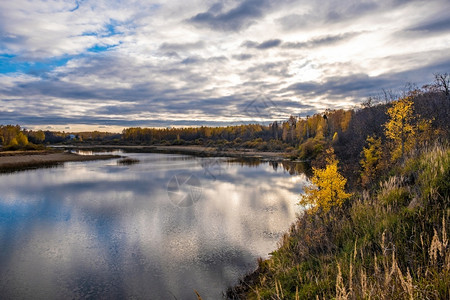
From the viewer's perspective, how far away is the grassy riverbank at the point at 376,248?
5.18 m

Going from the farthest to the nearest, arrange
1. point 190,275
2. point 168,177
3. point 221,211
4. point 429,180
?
point 168,177, point 221,211, point 190,275, point 429,180

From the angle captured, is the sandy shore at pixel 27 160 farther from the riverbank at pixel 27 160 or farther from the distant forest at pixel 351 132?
the distant forest at pixel 351 132

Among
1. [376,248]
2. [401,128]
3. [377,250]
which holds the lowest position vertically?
[376,248]

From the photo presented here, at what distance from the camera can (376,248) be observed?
7.49m

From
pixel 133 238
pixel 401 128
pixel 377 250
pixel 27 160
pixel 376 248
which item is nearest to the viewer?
pixel 377 250

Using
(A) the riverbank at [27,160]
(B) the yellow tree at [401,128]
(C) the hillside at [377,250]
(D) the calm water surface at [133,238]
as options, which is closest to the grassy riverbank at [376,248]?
(C) the hillside at [377,250]

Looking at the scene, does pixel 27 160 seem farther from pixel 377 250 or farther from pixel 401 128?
pixel 377 250

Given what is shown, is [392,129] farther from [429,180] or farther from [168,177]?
[168,177]

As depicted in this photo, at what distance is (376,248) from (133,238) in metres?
13.6

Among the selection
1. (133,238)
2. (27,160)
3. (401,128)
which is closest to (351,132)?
(401,128)

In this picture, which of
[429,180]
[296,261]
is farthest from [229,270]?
[429,180]

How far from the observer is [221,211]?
2247cm

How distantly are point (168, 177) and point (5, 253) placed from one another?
88.7 ft

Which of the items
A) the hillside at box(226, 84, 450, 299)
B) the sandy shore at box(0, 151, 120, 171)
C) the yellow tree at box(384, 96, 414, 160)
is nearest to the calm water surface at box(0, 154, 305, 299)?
the hillside at box(226, 84, 450, 299)
